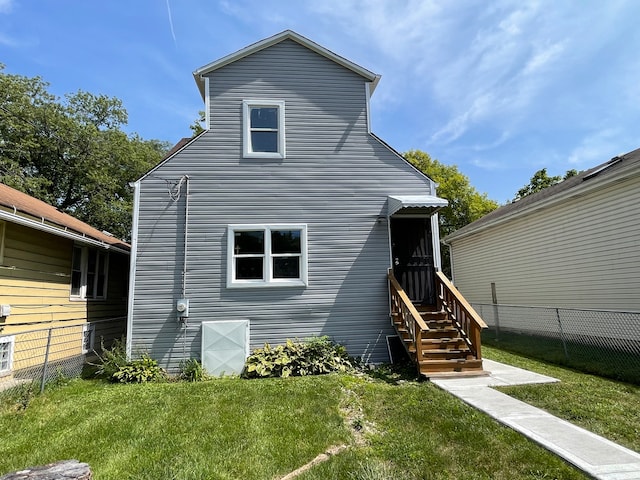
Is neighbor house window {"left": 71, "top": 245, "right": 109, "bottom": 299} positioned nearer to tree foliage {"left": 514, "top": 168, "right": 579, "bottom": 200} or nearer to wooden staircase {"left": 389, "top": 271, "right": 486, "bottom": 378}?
wooden staircase {"left": 389, "top": 271, "right": 486, "bottom": 378}

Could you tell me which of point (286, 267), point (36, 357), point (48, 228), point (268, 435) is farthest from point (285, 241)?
point (36, 357)

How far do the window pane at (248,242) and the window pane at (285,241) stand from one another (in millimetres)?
275

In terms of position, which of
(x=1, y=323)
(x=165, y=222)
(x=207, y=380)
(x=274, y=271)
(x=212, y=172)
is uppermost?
(x=212, y=172)

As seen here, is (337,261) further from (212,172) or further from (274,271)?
(212,172)

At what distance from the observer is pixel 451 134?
69.1 feet

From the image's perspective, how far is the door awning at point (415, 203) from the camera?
25.7ft

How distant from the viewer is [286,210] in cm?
835

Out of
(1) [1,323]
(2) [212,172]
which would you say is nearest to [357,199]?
(2) [212,172]

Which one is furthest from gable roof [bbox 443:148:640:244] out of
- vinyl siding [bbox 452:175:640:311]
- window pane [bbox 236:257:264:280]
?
window pane [bbox 236:257:264:280]

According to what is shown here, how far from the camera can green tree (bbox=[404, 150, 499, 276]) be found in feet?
91.1

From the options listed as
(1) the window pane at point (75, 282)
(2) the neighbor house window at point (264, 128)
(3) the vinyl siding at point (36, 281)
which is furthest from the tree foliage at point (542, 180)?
(3) the vinyl siding at point (36, 281)

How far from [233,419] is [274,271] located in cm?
382

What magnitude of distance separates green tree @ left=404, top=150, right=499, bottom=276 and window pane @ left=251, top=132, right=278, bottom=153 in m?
21.2

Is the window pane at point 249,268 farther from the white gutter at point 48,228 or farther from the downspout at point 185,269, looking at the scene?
the white gutter at point 48,228
